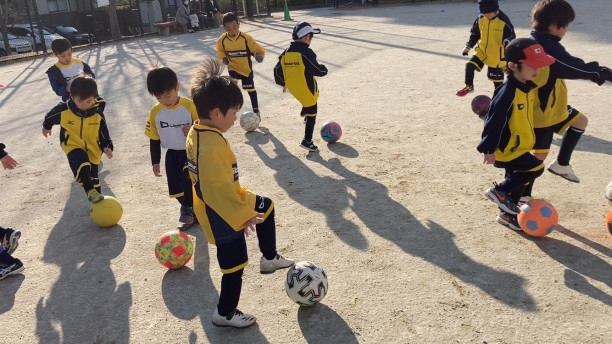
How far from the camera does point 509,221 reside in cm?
466

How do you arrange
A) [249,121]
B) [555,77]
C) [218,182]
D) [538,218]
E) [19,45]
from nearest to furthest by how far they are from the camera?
[218,182] < [538,218] < [555,77] < [249,121] < [19,45]

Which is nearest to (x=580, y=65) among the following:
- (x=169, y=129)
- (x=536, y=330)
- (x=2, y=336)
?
(x=536, y=330)

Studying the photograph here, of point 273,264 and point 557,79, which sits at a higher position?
point 557,79

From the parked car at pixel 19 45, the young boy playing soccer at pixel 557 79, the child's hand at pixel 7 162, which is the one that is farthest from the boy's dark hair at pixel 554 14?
the parked car at pixel 19 45

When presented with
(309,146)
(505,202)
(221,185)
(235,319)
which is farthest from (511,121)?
(309,146)

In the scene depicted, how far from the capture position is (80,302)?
13.3ft

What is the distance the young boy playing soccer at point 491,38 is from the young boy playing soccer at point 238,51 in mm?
3535

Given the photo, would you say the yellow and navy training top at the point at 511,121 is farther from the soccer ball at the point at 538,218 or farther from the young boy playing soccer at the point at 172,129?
the young boy playing soccer at the point at 172,129

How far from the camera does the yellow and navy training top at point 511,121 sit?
430cm

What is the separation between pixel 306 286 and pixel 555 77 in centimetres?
313

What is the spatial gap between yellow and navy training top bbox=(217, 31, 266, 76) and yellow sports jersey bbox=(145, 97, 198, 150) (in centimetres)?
395

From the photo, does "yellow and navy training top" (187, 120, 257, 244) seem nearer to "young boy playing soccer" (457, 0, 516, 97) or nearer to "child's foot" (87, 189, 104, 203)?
"child's foot" (87, 189, 104, 203)

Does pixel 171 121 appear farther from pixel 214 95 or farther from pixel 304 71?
pixel 304 71

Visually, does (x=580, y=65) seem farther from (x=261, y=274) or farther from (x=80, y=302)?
(x=80, y=302)
